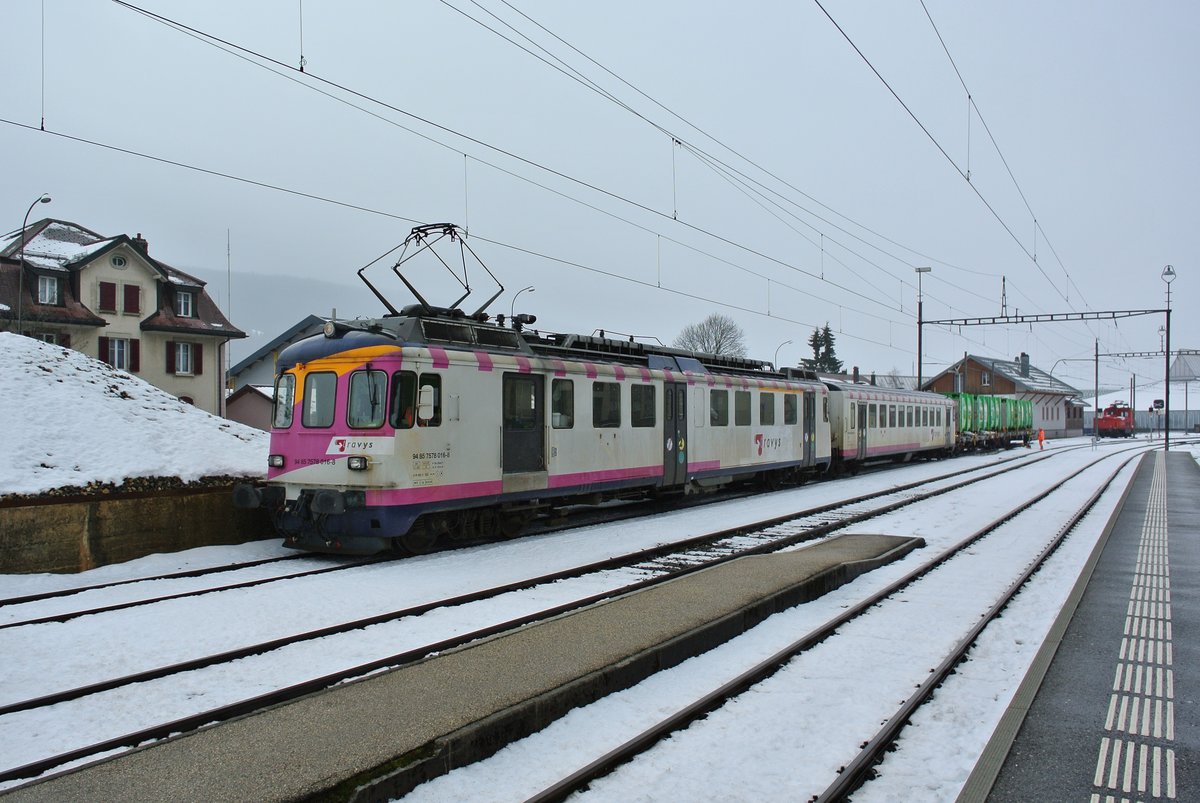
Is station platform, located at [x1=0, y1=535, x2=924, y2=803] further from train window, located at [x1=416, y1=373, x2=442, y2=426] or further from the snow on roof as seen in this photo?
the snow on roof

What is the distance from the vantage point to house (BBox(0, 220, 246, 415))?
3338 centimetres

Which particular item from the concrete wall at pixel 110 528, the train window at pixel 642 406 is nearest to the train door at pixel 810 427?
the train window at pixel 642 406

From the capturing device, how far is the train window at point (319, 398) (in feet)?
36.8

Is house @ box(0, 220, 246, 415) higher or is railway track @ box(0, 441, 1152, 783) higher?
house @ box(0, 220, 246, 415)

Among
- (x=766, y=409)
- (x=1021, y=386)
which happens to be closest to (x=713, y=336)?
(x=1021, y=386)

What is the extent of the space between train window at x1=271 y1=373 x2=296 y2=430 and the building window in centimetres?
2823

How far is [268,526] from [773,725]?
9.44 m

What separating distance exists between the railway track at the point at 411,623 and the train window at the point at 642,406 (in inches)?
117

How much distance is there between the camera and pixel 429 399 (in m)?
11.1

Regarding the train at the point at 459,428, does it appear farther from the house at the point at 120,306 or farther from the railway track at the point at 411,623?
the house at the point at 120,306

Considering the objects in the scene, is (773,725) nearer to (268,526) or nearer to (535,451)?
(535,451)

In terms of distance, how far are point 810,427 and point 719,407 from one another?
234 inches

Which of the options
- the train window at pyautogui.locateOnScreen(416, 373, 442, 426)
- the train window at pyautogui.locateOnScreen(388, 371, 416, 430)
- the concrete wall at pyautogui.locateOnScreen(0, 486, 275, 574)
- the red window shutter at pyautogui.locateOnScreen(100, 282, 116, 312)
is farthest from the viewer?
the red window shutter at pyautogui.locateOnScreen(100, 282, 116, 312)

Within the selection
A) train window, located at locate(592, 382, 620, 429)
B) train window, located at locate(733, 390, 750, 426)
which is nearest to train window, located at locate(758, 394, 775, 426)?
train window, located at locate(733, 390, 750, 426)
